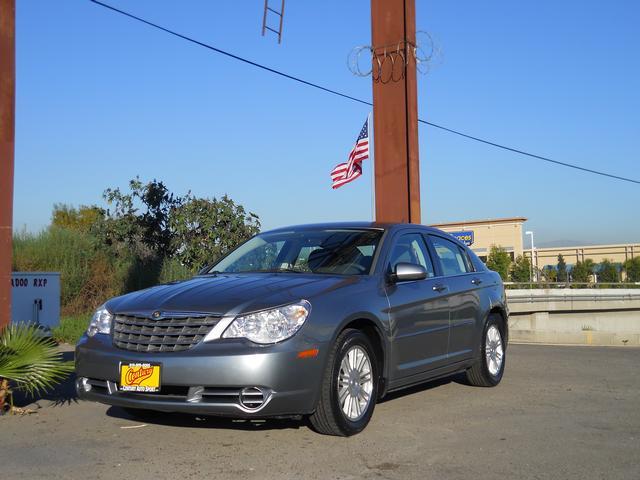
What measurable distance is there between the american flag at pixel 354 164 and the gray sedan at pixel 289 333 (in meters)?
11.1

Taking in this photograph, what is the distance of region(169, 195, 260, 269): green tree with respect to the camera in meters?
21.5

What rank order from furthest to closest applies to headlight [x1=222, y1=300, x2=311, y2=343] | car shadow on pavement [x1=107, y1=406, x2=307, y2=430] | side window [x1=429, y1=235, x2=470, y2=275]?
side window [x1=429, y1=235, x2=470, y2=275] → car shadow on pavement [x1=107, y1=406, x2=307, y2=430] → headlight [x1=222, y1=300, x2=311, y2=343]

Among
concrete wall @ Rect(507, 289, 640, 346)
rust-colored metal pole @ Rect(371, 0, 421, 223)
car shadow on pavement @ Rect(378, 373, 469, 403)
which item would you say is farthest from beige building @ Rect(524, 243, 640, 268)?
car shadow on pavement @ Rect(378, 373, 469, 403)

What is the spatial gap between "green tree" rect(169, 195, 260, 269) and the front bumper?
16.2 metres

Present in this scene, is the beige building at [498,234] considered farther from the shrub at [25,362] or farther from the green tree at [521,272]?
the shrub at [25,362]

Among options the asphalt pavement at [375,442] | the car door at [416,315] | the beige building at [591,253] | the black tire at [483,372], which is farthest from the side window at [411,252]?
the beige building at [591,253]

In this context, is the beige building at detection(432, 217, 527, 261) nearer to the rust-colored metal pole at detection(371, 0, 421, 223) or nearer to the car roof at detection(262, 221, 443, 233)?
the rust-colored metal pole at detection(371, 0, 421, 223)

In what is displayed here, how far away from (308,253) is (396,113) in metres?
7.89

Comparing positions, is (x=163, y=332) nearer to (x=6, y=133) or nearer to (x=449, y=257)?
(x=449, y=257)

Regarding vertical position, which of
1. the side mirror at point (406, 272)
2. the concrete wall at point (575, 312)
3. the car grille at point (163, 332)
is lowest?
the concrete wall at point (575, 312)

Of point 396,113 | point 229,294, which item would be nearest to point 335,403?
point 229,294

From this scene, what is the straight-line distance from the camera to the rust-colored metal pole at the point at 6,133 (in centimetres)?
807

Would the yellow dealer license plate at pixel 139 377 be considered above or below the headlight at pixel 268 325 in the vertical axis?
below

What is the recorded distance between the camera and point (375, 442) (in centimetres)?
551
